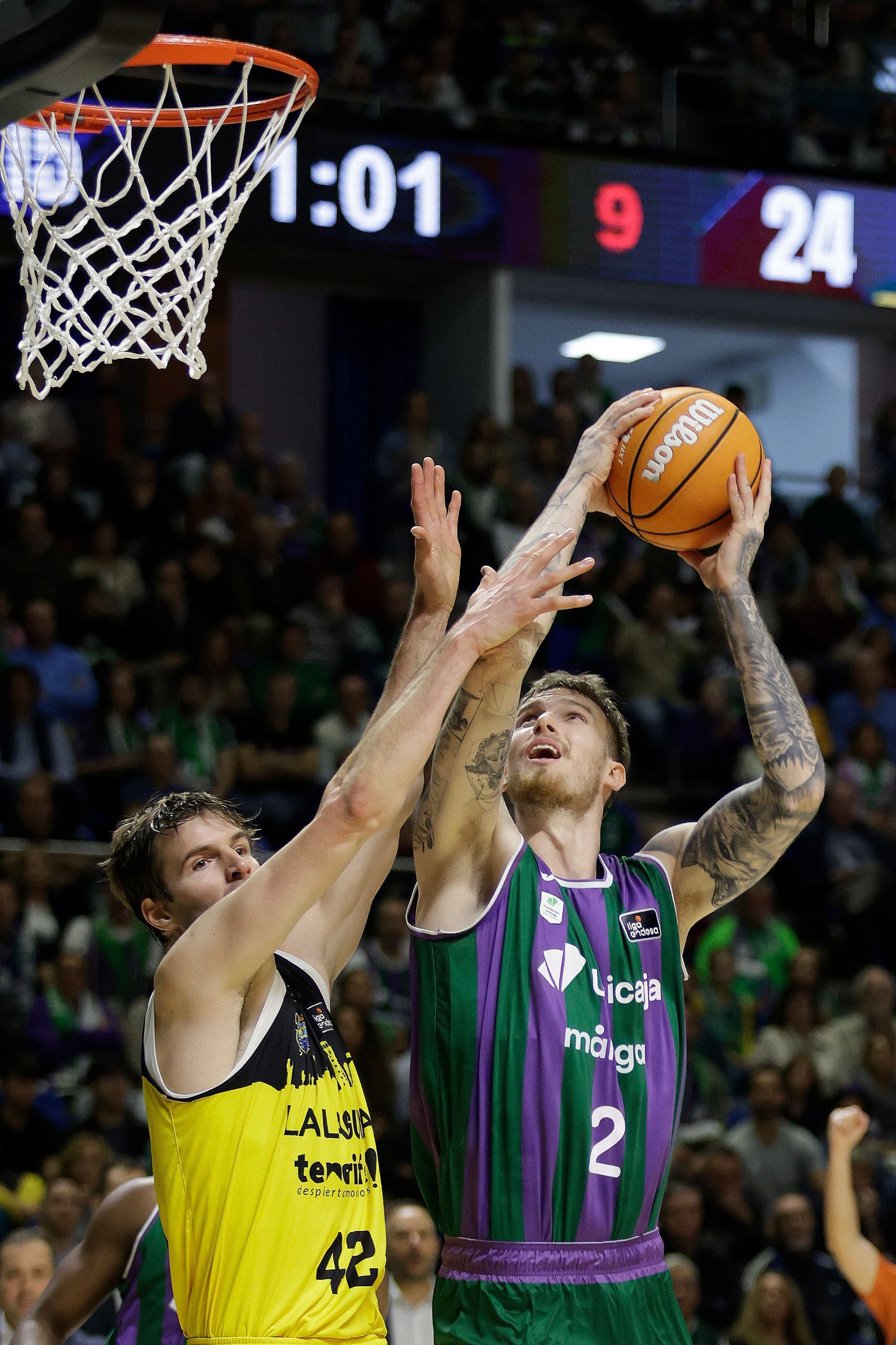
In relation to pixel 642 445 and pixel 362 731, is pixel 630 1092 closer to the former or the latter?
pixel 642 445

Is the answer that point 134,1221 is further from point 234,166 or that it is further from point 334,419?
point 334,419

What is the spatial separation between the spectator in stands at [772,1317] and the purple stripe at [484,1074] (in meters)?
4.20

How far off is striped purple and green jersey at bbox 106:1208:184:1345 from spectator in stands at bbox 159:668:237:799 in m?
5.13

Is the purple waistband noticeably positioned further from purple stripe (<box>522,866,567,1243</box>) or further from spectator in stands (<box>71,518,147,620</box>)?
spectator in stands (<box>71,518,147,620</box>)

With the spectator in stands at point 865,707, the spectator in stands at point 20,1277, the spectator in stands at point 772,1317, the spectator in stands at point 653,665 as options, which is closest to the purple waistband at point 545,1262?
the spectator in stands at point 20,1277

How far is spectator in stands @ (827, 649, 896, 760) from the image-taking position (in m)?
10.8

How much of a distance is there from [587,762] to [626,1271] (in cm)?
105

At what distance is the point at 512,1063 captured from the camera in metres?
3.36

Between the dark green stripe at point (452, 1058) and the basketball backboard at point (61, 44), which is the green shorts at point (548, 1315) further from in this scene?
the basketball backboard at point (61, 44)

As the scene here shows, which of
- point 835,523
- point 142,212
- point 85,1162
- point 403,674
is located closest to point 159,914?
point 403,674

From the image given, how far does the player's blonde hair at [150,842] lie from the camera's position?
3.22 metres

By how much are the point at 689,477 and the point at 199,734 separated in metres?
5.65

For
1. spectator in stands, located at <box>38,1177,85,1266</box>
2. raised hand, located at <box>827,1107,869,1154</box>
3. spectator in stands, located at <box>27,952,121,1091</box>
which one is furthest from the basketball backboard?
spectator in stands, located at <box>27,952,121,1091</box>

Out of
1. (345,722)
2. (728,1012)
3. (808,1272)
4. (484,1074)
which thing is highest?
(484,1074)
